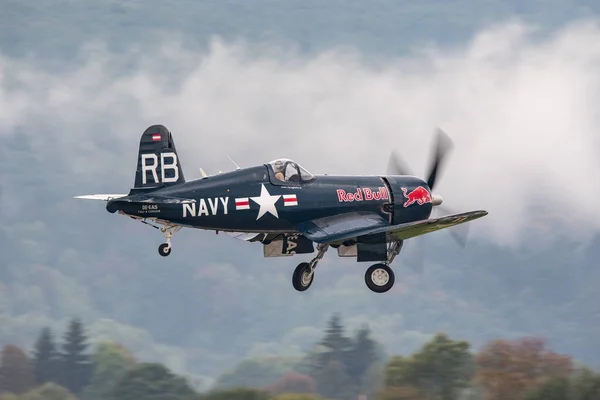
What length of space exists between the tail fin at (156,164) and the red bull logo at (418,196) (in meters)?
4.90

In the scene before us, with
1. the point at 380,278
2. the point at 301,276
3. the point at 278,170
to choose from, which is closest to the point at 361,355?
the point at 301,276

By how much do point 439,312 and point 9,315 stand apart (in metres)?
23.9

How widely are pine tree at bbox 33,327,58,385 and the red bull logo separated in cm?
1058

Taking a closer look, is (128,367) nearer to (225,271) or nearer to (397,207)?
(397,207)

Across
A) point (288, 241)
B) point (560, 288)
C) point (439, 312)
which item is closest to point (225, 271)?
point (439, 312)

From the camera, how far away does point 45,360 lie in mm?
35188

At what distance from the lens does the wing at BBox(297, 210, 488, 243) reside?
25984 millimetres

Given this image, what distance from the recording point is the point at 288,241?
1118 inches

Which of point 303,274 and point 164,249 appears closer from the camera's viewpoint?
point 164,249

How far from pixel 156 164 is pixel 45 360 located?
10.6 metres

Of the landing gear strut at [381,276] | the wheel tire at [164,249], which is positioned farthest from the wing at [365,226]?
the wheel tire at [164,249]

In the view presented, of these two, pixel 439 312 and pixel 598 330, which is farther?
pixel 439 312

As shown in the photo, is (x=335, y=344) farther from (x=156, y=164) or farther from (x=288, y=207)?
(x=156, y=164)

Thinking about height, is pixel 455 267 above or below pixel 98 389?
above
